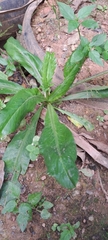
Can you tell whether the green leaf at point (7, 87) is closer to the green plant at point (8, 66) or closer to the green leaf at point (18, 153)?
the green plant at point (8, 66)

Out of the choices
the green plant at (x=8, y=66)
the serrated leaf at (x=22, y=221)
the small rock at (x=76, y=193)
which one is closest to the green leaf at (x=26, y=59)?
the green plant at (x=8, y=66)

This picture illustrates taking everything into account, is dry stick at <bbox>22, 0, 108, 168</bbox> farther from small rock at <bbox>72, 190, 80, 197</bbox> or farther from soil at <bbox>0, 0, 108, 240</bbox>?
small rock at <bbox>72, 190, 80, 197</bbox>

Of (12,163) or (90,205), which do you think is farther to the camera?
(12,163)

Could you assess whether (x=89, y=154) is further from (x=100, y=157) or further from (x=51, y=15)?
(x=51, y=15)

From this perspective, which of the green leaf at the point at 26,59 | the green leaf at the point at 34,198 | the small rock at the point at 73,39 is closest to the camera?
the green leaf at the point at 34,198

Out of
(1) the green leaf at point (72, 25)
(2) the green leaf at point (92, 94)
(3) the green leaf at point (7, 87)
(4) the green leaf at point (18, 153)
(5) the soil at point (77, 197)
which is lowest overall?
(5) the soil at point (77, 197)

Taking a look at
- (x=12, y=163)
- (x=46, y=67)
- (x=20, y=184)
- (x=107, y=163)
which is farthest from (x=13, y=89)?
(x=107, y=163)

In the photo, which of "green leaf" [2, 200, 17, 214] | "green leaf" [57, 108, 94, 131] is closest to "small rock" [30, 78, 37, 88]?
"green leaf" [57, 108, 94, 131]
